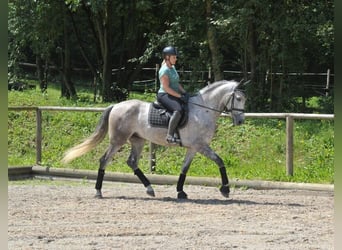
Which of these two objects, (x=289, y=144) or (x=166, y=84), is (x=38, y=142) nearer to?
(x=166, y=84)

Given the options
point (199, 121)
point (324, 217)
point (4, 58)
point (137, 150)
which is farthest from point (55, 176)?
point (4, 58)

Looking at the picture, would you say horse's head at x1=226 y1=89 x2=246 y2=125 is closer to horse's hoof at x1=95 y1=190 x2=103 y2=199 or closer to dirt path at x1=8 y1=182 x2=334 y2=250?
dirt path at x1=8 y1=182 x2=334 y2=250

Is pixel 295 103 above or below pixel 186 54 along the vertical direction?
below

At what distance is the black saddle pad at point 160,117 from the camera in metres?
9.05

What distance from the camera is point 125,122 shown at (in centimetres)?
945

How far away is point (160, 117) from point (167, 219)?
7.49ft

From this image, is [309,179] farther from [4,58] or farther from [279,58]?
[4,58]

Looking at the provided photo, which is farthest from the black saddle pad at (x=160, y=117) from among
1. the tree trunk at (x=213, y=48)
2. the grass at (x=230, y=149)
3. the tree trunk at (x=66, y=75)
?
the tree trunk at (x=66, y=75)

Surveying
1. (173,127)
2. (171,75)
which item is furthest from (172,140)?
(171,75)

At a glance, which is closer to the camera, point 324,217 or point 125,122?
point 324,217

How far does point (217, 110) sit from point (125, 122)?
1386 millimetres

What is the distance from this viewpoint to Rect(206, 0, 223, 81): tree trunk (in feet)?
54.3

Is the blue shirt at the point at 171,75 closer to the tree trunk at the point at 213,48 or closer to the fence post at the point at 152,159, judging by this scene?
the fence post at the point at 152,159

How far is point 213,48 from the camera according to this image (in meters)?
17.0
